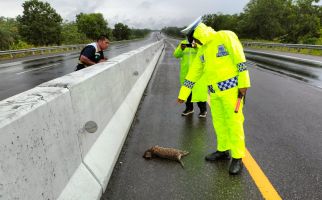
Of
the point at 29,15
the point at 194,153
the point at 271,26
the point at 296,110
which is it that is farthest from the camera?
the point at 271,26

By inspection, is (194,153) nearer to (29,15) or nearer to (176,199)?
(176,199)

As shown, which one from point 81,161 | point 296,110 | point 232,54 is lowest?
point 296,110

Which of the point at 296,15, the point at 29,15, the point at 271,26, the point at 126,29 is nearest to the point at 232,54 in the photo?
the point at 29,15

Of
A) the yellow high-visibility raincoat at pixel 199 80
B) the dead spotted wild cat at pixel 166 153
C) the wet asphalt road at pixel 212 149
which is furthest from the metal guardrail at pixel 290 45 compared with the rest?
the dead spotted wild cat at pixel 166 153

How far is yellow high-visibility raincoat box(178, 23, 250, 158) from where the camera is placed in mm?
3671

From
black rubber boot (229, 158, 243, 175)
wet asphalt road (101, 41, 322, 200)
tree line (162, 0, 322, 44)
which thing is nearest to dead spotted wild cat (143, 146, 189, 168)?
wet asphalt road (101, 41, 322, 200)

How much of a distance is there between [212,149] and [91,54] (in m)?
3.65

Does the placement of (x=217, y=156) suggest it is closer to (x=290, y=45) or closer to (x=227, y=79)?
(x=227, y=79)

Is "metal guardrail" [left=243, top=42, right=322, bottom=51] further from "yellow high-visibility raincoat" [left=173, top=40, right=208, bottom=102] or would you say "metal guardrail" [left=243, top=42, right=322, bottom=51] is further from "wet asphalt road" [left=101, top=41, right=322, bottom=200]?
"yellow high-visibility raincoat" [left=173, top=40, right=208, bottom=102]

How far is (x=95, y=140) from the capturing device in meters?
3.49

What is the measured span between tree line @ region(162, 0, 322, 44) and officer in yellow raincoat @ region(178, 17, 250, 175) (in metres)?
70.9

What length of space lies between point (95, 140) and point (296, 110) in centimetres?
513

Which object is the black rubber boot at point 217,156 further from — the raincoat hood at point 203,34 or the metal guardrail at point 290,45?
the metal guardrail at point 290,45

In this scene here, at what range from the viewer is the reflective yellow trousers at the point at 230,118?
12.3 ft
